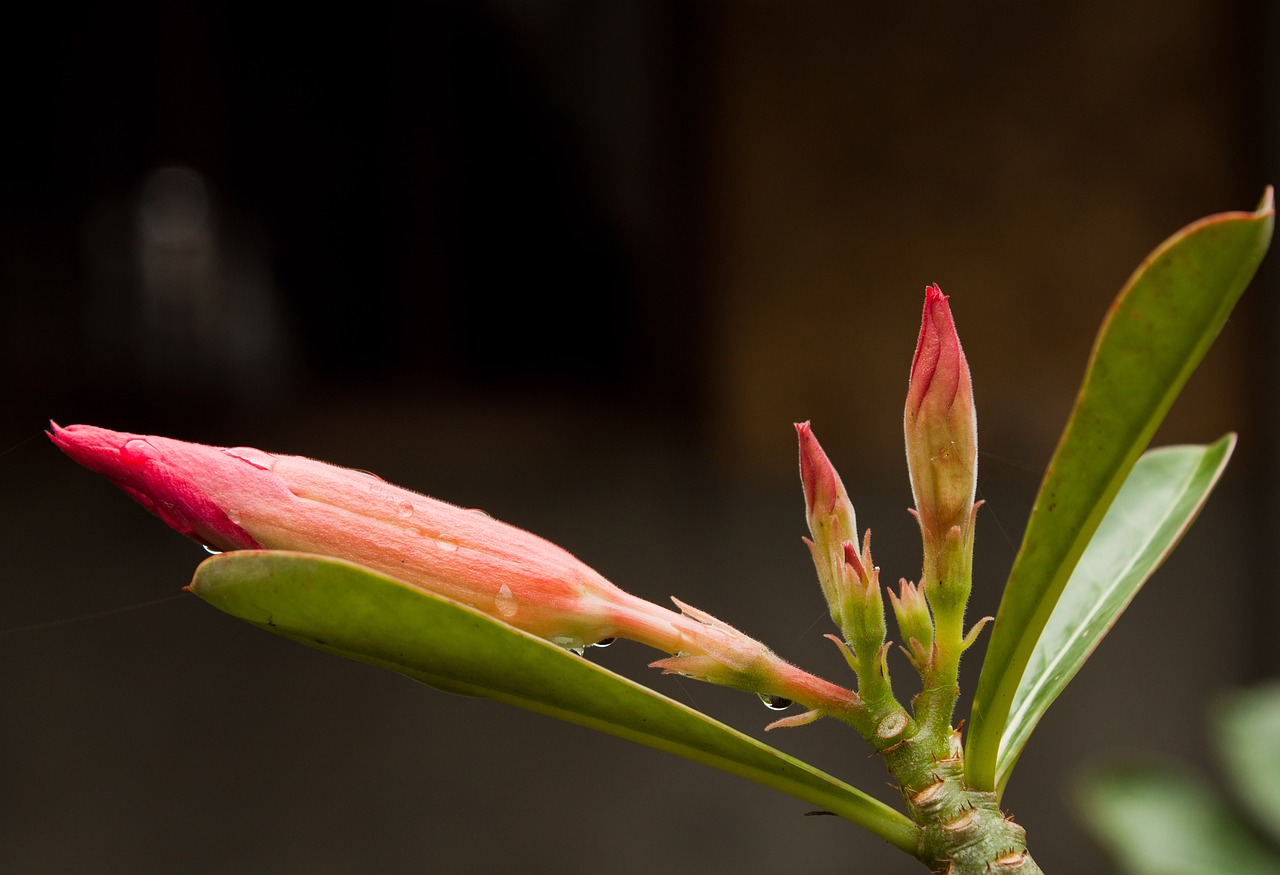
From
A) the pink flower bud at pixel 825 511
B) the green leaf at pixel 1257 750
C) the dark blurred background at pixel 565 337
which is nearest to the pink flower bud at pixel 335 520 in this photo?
the pink flower bud at pixel 825 511

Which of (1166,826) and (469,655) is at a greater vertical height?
(469,655)

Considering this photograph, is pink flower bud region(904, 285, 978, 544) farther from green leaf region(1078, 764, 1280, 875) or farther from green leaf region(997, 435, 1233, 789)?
green leaf region(1078, 764, 1280, 875)

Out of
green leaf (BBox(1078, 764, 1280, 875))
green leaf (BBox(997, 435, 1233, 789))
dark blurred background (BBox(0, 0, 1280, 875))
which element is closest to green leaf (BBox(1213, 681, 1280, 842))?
green leaf (BBox(1078, 764, 1280, 875))

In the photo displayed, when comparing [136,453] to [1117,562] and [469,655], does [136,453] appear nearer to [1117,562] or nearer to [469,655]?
[469,655]

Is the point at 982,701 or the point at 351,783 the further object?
the point at 351,783

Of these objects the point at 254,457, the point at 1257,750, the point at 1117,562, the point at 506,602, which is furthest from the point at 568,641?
the point at 1257,750

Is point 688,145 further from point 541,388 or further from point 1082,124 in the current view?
point 1082,124

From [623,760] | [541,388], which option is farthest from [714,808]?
[541,388]
